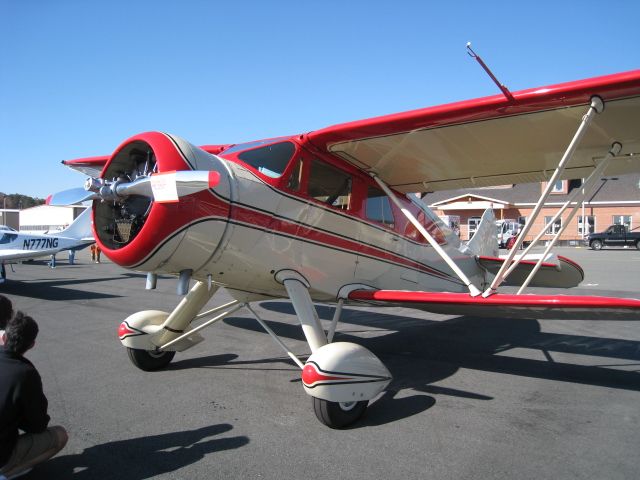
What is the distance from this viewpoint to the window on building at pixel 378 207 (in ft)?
20.3

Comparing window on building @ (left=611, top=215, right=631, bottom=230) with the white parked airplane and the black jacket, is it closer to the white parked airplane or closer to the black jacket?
the white parked airplane

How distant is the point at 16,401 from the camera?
2.86 m

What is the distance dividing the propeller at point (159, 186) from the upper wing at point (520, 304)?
8.53 feet

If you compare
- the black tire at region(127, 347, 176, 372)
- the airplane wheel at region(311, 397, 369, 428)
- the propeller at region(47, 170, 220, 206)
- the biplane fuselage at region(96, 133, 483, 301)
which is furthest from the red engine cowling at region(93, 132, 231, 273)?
the black tire at region(127, 347, 176, 372)

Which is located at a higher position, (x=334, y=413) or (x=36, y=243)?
(x=36, y=243)

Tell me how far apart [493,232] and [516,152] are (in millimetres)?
5063

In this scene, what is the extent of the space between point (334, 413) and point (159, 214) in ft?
7.49

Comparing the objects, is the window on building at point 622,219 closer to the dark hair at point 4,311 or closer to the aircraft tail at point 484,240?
the aircraft tail at point 484,240

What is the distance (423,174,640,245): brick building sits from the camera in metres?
47.4

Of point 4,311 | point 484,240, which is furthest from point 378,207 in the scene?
point 484,240

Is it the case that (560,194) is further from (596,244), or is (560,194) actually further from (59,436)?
(59,436)

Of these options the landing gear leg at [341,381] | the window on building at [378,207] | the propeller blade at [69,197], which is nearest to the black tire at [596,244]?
the window on building at [378,207]

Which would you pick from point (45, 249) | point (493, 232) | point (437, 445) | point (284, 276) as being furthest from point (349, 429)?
point (45, 249)

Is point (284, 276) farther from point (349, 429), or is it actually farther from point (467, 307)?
point (467, 307)
